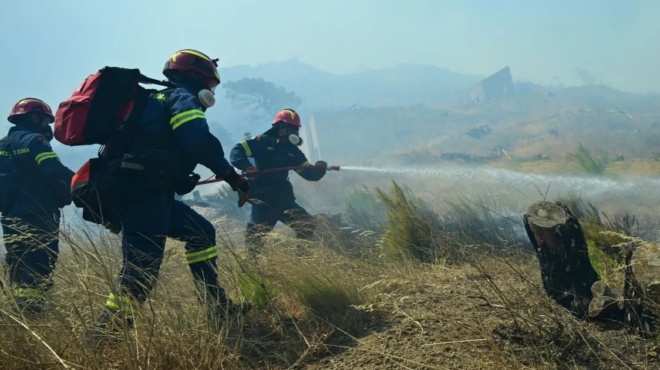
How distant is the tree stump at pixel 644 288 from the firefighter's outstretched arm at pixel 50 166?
420 centimetres

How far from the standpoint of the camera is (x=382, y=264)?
4.20 metres

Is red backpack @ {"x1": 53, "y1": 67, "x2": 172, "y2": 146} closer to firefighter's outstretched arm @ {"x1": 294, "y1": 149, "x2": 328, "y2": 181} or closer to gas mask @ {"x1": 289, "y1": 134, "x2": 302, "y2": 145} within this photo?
gas mask @ {"x1": 289, "y1": 134, "x2": 302, "y2": 145}

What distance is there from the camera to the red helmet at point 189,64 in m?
3.13

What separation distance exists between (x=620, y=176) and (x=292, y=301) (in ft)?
42.7

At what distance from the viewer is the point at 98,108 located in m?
2.59

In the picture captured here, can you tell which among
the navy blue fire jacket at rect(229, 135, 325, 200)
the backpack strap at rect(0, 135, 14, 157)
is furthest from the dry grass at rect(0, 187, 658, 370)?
the navy blue fire jacket at rect(229, 135, 325, 200)

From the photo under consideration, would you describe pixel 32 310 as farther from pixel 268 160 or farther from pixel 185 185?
pixel 268 160

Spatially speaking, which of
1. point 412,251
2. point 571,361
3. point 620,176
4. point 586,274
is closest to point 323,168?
point 412,251

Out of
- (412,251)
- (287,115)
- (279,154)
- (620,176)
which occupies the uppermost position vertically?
(287,115)

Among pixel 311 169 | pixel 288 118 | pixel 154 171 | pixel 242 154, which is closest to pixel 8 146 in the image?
pixel 242 154

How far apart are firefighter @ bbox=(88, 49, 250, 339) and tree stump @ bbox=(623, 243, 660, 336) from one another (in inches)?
73.9

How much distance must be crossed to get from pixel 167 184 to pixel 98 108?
0.53m

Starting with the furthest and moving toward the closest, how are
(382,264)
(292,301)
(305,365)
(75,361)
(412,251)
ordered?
1. (412,251)
2. (382,264)
3. (292,301)
4. (305,365)
5. (75,361)

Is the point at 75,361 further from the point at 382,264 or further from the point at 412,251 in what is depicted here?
the point at 412,251
